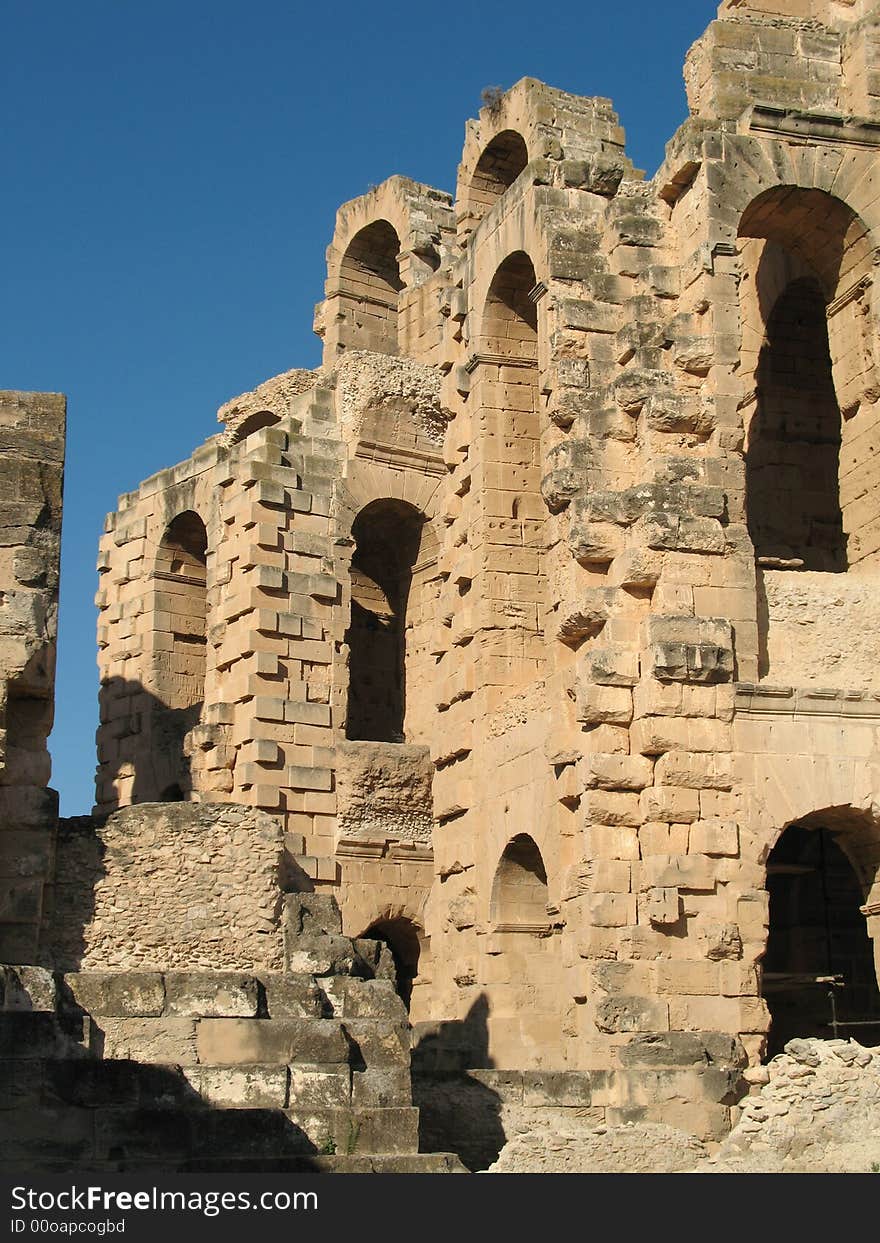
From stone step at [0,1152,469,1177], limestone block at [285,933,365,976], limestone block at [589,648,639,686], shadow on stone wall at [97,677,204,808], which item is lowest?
stone step at [0,1152,469,1177]

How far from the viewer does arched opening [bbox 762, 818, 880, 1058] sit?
1883 cm

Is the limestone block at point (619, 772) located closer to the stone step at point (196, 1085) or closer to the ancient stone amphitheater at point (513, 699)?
the ancient stone amphitheater at point (513, 699)

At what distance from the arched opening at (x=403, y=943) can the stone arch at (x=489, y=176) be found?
8170mm

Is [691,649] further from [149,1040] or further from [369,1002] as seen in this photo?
[149,1040]

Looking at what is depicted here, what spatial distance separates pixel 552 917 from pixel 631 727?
1.81m

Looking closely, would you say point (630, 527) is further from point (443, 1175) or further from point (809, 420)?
point (443, 1175)

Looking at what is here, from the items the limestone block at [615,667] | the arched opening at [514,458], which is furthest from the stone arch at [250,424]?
the limestone block at [615,667]

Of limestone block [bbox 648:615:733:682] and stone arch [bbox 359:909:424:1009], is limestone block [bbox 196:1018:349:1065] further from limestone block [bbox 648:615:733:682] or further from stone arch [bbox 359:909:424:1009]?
stone arch [bbox 359:909:424:1009]

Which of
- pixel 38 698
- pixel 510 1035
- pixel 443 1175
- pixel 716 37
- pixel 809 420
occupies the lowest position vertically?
pixel 443 1175

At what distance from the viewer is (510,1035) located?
17234 millimetres

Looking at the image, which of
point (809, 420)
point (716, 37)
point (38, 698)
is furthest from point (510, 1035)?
point (716, 37)

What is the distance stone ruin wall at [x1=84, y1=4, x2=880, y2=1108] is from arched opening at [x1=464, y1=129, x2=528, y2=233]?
0.03 metres

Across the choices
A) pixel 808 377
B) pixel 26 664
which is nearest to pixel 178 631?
pixel 808 377

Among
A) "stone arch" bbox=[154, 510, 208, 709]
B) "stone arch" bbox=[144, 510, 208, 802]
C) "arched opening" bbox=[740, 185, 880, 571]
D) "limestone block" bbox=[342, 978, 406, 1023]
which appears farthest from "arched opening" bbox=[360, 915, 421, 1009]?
"limestone block" bbox=[342, 978, 406, 1023]
